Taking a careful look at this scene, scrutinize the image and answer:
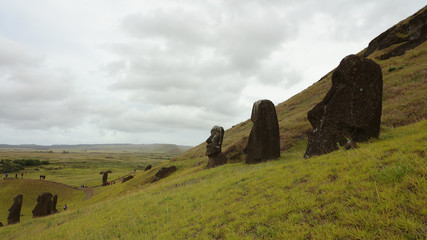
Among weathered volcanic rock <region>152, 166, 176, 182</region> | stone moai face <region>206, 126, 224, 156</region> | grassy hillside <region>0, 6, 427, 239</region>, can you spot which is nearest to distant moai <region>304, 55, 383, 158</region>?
grassy hillside <region>0, 6, 427, 239</region>

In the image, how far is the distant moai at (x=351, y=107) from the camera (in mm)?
11320

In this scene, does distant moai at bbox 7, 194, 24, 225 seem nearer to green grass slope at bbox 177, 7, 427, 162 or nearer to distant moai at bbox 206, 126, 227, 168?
distant moai at bbox 206, 126, 227, 168

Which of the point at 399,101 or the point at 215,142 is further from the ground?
the point at 399,101

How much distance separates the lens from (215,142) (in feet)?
81.2

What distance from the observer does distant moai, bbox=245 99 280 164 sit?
58.4 feet

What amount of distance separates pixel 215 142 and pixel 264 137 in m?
8.08

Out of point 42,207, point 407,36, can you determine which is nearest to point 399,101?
point 407,36

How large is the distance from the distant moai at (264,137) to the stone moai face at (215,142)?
255 inches

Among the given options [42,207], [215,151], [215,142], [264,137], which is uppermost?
[264,137]

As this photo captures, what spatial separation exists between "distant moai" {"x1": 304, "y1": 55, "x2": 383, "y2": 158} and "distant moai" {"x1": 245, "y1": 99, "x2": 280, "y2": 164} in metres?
Result: 5.11

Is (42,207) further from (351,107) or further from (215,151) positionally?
(351,107)

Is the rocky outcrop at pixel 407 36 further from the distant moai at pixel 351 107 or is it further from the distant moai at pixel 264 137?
the distant moai at pixel 351 107

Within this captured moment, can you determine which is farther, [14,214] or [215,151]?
[14,214]

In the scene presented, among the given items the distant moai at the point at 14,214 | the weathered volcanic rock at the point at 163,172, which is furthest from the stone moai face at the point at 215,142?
the distant moai at the point at 14,214
